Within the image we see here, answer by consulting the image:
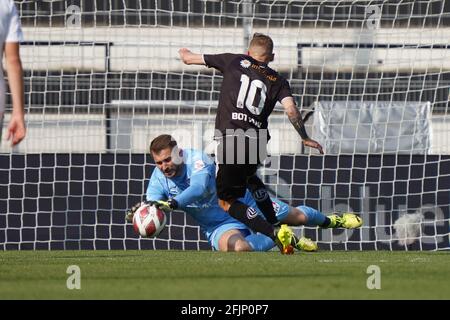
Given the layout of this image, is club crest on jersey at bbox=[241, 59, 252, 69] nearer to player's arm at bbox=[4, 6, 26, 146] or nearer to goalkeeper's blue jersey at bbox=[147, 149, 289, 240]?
goalkeeper's blue jersey at bbox=[147, 149, 289, 240]

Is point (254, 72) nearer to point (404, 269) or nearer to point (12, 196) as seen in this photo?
point (404, 269)

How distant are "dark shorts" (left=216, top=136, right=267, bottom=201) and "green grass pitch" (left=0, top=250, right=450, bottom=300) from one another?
0.62 metres

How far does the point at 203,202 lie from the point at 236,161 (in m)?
1.10

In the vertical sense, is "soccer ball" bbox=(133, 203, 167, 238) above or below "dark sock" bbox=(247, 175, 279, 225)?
below

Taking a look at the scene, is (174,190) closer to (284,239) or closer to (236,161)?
(236,161)

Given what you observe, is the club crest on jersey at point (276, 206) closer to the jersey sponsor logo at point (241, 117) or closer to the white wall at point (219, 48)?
the jersey sponsor logo at point (241, 117)

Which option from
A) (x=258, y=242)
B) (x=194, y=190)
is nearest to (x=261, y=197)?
(x=194, y=190)

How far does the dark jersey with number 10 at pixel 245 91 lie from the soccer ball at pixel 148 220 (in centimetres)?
88

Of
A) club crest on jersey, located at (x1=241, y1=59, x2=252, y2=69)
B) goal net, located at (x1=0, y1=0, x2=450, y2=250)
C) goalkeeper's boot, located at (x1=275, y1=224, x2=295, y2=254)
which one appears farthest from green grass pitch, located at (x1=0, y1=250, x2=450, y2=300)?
goal net, located at (x1=0, y1=0, x2=450, y2=250)

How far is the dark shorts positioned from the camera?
9.34 metres

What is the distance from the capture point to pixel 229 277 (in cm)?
677

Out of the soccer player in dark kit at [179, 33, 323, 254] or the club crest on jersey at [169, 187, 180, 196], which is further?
the club crest on jersey at [169, 187, 180, 196]

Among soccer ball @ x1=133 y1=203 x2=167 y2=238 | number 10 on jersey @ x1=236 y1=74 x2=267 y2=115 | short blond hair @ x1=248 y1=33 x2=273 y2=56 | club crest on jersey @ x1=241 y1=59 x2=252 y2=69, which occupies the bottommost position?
Result: soccer ball @ x1=133 y1=203 x2=167 y2=238
